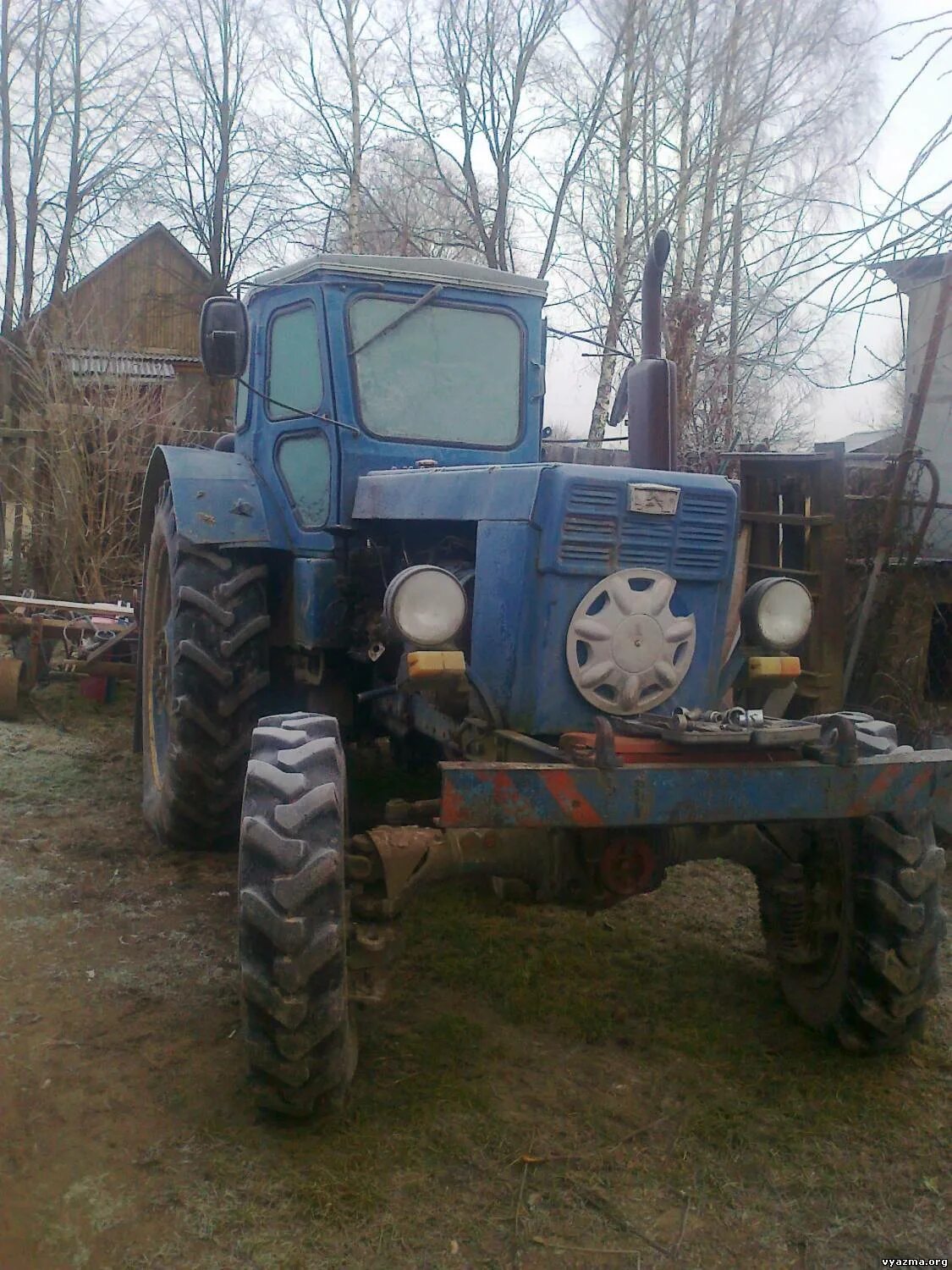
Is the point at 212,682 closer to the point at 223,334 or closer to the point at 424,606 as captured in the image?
the point at 223,334

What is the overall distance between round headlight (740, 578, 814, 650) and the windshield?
1.48m

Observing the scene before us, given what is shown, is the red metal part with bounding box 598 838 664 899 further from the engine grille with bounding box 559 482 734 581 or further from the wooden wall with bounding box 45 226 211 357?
the wooden wall with bounding box 45 226 211 357

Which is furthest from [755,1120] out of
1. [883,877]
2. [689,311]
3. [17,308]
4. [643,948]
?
[17,308]

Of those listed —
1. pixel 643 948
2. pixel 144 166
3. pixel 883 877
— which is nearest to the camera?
pixel 883 877

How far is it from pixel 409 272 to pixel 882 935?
9.62ft

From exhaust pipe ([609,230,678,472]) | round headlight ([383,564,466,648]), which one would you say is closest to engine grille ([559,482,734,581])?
round headlight ([383,564,466,648])

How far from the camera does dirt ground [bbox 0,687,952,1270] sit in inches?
102

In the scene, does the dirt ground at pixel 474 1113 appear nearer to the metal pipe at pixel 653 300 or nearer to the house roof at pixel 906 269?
the metal pipe at pixel 653 300

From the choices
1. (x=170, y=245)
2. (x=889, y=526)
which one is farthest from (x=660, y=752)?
(x=170, y=245)

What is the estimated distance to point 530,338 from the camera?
483cm

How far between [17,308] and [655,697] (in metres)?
18.8

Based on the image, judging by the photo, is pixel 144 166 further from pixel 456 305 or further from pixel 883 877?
pixel 883 877

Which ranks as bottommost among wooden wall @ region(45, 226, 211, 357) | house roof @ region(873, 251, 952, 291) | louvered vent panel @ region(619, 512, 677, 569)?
louvered vent panel @ region(619, 512, 677, 569)

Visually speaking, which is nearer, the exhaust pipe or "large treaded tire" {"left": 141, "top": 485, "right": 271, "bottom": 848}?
the exhaust pipe
